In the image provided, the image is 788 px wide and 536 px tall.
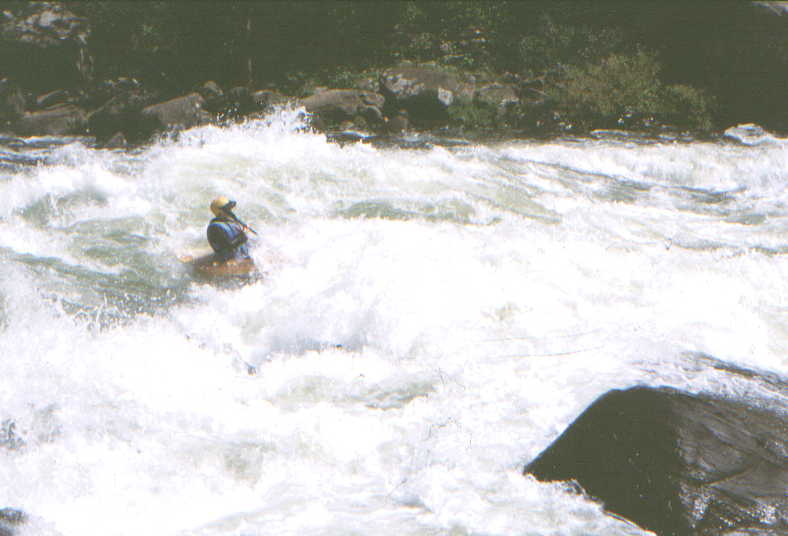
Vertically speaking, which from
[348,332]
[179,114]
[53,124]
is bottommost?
[53,124]

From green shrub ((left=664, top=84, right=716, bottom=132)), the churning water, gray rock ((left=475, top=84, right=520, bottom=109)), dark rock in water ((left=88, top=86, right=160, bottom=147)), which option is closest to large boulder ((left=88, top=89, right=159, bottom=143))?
dark rock in water ((left=88, top=86, right=160, bottom=147))

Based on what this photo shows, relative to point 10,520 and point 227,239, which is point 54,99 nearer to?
point 227,239

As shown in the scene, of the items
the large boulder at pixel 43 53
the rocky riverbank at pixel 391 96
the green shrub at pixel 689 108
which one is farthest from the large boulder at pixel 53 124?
the green shrub at pixel 689 108

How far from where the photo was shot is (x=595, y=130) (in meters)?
13.6

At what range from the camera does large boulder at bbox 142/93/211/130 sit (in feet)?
44.4

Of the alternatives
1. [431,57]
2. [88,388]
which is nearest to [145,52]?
[431,57]

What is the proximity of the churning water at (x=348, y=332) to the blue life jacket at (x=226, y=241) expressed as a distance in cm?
21

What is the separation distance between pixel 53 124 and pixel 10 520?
493 inches

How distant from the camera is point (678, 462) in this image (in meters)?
3.58

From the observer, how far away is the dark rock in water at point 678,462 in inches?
135

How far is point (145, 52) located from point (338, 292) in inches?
511

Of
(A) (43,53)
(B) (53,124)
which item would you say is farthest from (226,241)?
(A) (43,53)

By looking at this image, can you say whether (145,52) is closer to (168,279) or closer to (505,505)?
(168,279)

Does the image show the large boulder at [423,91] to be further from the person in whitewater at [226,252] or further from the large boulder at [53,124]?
the person in whitewater at [226,252]
